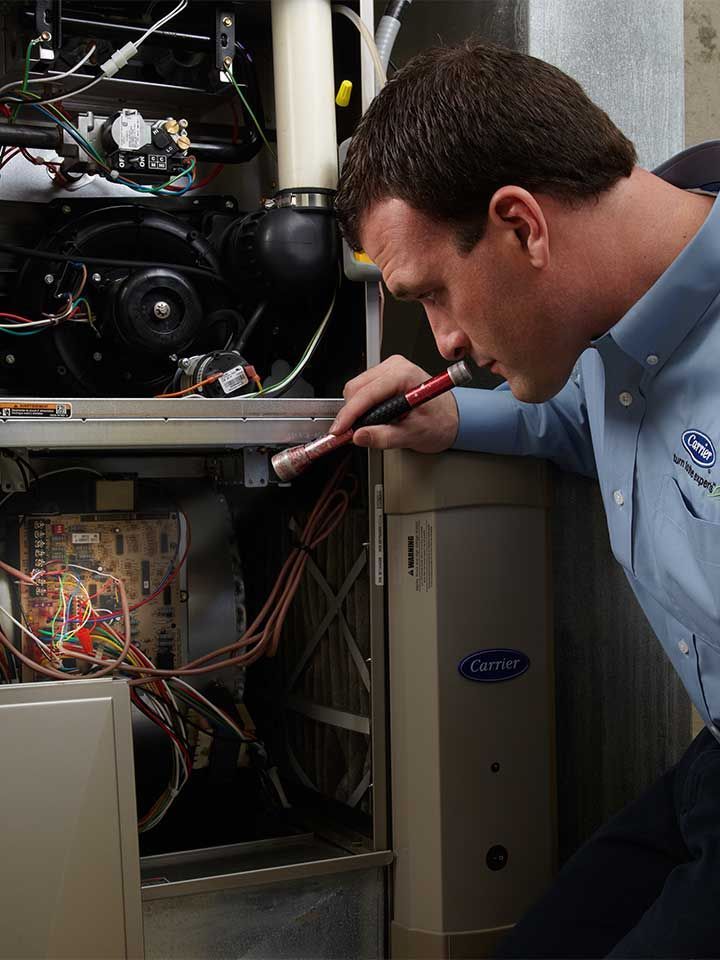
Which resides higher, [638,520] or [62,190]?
[62,190]

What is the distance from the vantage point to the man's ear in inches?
42.6

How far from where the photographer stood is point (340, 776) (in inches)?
71.4

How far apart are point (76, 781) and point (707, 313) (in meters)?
0.95

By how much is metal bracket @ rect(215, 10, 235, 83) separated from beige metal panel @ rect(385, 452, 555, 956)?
0.71 meters

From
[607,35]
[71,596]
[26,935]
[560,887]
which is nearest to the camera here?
[26,935]

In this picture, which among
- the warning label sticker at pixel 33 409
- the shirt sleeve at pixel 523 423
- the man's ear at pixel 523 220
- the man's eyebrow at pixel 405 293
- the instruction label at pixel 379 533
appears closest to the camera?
the man's ear at pixel 523 220

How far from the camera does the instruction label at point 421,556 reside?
1.53 m

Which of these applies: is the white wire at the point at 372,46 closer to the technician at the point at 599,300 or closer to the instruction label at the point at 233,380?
the technician at the point at 599,300

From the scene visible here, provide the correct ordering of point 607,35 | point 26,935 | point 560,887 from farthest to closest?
point 607,35 < point 560,887 < point 26,935

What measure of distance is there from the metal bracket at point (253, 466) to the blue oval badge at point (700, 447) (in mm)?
698

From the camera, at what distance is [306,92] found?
5.28ft

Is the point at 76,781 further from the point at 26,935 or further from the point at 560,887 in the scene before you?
the point at 560,887

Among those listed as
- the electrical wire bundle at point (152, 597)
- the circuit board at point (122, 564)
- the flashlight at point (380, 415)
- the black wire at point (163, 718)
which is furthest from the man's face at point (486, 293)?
the black wire at point (163, 718)

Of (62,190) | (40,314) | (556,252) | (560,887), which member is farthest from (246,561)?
(556,252)
